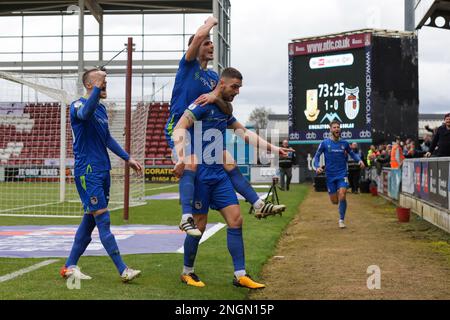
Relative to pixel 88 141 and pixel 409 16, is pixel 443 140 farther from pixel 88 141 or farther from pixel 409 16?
pixel 409 16

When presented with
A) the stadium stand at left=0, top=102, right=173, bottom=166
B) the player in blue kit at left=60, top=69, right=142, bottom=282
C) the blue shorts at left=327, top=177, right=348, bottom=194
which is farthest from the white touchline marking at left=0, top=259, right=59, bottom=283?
the stadium stand at left=0, top=102, right=173, bottom=166

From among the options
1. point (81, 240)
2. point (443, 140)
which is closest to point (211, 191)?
point (81, 240)

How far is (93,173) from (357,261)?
12.6ft

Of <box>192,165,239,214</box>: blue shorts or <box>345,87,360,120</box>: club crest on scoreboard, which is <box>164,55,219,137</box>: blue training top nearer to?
<box>192,165,239,214</box>: blue shorts

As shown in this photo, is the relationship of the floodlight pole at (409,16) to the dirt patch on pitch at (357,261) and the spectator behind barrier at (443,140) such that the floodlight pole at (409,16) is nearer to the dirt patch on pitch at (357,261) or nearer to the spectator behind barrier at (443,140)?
the spectator behind barrier at (443,140)

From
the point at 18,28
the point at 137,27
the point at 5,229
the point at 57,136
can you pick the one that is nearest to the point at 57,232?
the point at 5,229

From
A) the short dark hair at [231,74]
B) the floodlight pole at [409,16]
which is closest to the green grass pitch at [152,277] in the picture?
the short dark hair at [231,74]

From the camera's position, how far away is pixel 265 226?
41.6 feet

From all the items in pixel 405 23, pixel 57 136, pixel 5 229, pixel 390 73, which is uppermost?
pixel 405 23

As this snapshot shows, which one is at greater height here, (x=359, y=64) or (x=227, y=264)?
(x=359, y=64)

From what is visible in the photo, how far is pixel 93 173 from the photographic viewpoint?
20.8 feet

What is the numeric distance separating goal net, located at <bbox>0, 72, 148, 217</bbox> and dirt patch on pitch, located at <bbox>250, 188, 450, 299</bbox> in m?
6.81
